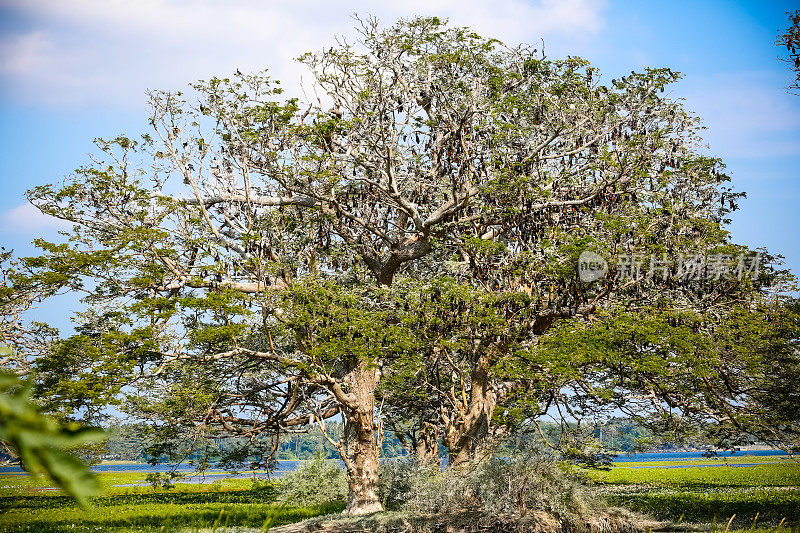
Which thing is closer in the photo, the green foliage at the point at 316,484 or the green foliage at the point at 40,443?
the green foliage at the point at 40,443

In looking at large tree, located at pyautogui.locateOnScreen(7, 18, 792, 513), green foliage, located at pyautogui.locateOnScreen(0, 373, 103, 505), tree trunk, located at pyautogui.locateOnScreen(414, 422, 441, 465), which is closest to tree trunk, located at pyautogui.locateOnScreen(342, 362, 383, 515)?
large tree, located at pyautogui.locateOnScreen(7, 18, 792, 513)

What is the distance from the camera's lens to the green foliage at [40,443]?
78cm

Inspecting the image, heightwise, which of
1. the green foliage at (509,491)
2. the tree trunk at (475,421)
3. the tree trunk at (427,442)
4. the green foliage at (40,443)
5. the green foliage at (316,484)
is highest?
the green foliage at (40,443)

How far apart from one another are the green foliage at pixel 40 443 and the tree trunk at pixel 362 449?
16401mm

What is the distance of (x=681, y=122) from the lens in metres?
18.4

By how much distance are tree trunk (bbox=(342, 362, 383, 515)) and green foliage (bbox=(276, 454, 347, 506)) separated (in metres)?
7.53

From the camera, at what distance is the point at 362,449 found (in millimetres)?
17688

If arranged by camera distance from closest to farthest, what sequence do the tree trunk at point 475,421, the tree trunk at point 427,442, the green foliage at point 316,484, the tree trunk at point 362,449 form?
the tree trunk at point 475,421 < the tree trunk at point 362,449 < the tree trunk at point 427,442 < the green foliage at point 316,484

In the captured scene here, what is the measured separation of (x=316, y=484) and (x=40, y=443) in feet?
84.9

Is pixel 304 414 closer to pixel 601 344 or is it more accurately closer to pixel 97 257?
pixel 97 257

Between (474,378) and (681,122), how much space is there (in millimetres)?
9867

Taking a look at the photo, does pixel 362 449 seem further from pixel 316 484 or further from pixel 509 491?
pixel 316 484

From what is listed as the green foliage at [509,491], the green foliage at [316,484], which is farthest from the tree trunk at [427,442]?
the green foliage at [509,491]

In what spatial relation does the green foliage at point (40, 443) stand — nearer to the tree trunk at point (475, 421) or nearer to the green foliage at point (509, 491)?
the green foliage at point (509, 491)
